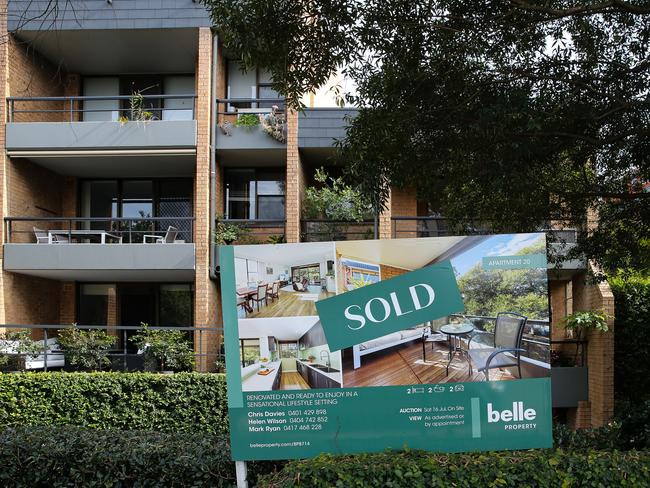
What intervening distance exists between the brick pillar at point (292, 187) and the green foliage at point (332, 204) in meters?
0.52

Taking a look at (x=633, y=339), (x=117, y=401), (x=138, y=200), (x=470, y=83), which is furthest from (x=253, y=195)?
(x=470, y=83)

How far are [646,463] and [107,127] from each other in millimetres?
14614

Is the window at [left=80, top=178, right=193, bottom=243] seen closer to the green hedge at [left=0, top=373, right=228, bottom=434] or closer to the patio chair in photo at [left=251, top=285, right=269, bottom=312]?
the green hedge at [left=0, top=373, right=228, bottom=434]

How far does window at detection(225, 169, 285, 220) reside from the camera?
18578 mm

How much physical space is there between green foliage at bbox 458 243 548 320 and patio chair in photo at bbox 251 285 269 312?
153 cm

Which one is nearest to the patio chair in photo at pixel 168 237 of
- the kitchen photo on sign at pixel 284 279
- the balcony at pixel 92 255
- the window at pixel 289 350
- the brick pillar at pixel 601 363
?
the balcony at pixel 92 255

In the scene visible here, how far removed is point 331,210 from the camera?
16922 mm

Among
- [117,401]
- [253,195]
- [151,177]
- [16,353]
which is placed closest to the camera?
[117,401]

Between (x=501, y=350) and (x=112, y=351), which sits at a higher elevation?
(x=501, y=350)

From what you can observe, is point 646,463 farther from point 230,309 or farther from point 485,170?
point 485,170

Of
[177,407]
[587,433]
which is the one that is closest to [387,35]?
[587,433]

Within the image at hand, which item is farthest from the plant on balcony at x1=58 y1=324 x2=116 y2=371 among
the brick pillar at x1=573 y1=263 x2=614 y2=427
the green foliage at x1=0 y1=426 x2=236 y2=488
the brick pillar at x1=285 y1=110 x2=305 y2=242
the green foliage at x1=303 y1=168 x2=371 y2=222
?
the brick pillar at x1=573 y1=263 x2=614 y2=427

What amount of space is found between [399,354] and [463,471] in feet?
3.16

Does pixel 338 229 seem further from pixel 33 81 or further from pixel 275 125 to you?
pixel 33 81
